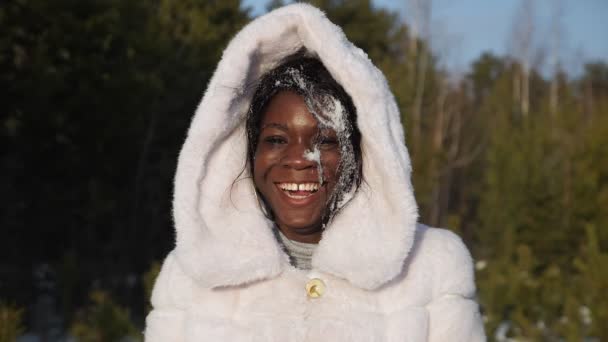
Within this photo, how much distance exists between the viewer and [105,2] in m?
7.99

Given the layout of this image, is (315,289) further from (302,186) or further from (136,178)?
(136,178)

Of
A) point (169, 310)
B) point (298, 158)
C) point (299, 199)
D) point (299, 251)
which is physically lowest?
point (169, 310)

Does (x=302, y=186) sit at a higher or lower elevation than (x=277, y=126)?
lower

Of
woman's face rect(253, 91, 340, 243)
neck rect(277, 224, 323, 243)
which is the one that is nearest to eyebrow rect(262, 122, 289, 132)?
woman's face rect(253, 91, 340, 243)

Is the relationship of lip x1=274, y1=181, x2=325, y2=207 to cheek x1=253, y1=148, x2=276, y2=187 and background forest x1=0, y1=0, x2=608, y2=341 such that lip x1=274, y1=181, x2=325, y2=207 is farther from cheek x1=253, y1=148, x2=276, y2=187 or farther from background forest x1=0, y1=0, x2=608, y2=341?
background forest x1=0, y1=0, x2=608, y2=341

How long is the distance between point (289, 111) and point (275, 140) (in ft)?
0.29

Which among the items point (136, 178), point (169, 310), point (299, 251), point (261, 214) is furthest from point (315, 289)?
point (136, 178)

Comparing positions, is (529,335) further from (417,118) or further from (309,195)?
(417,118)

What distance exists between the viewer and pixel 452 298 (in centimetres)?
174

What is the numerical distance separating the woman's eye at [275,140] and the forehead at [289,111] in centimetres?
4

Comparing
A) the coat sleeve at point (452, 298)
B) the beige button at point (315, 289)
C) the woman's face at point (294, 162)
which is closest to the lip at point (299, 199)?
the woman's face at point (294, 162)

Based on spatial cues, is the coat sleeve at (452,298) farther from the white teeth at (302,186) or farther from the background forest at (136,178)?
the background forest at (136,178)

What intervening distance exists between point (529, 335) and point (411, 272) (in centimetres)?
317

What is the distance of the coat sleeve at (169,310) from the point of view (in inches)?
71.0
